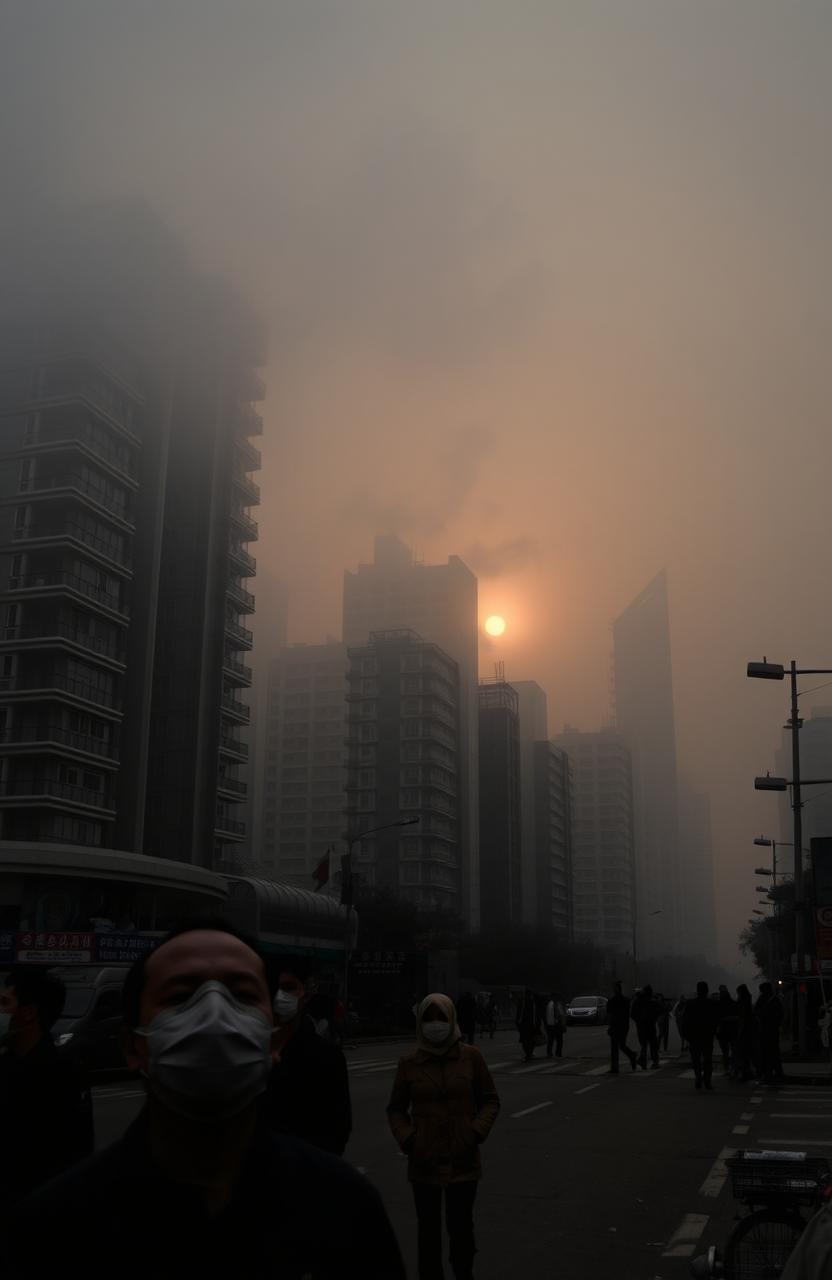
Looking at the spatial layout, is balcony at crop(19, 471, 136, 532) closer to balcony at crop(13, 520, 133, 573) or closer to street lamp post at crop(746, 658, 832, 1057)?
balcony at crop(13, 520, 133, 573)

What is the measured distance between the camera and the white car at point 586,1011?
5912cm

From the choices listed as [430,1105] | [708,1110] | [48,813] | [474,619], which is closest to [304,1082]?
[430,1105]

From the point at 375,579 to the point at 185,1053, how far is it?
529 feet

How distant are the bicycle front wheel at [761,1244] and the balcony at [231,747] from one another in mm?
67066

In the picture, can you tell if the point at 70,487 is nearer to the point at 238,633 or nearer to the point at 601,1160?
the point at 238,633

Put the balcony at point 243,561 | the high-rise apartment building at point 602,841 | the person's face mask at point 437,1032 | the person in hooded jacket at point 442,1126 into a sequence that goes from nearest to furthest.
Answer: the person in hooded jacket at point 442,1126 → the person's face mask at point 437,1032 → the balcony at point 243,561 → the high-rise apartment building at point 602,841

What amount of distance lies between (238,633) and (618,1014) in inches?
2057

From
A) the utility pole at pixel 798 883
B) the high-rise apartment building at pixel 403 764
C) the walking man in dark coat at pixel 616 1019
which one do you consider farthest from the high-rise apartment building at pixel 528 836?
the walking man in dark coat at pixel 616 1019

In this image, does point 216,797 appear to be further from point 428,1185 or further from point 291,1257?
point 291,1257

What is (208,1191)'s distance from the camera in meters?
1.95

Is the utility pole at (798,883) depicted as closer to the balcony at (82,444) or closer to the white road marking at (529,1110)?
the white road marking at (529,1110)

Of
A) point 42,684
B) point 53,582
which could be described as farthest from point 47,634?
point 53,582

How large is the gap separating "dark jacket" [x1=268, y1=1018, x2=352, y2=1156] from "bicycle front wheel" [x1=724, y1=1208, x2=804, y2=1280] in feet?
6.74

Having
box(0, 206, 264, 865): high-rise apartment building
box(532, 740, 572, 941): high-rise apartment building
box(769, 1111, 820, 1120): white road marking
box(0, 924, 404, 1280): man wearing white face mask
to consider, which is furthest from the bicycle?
box(532, 740, 572, 941): high-rise apartment building
